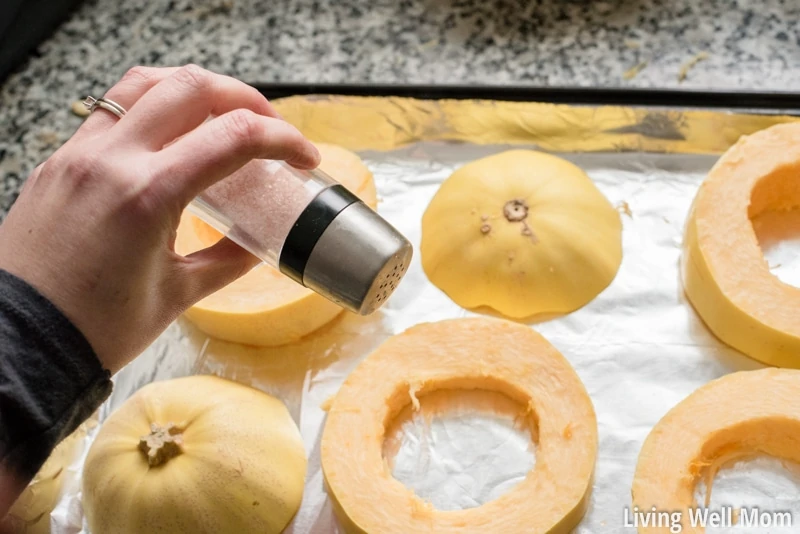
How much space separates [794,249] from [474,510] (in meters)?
0.79

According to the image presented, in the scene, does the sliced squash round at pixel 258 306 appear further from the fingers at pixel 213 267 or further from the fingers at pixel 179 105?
the fingers at pixel 179 105

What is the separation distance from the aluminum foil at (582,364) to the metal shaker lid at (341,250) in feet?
1.26

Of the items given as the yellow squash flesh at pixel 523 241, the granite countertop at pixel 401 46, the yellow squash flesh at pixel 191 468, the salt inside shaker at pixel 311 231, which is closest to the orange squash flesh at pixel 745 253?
the yellow squash flesh at pixel 523 241

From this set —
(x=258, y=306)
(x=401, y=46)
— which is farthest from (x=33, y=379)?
(x=401, y=46)

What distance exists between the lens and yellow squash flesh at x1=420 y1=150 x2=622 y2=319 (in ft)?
4.64

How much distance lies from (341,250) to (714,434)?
661 millimetres

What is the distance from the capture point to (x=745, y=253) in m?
1.31

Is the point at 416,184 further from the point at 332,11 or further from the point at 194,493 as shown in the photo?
the point at 194,493

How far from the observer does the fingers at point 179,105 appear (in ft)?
2.87

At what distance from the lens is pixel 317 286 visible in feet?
3.32

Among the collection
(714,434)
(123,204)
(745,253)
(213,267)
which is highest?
(123,204)

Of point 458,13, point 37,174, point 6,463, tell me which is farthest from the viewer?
point 458,13

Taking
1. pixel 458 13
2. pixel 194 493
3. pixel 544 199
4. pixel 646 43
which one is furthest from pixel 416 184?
pixel 194 493

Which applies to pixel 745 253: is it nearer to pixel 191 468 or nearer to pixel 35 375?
pixel 191 468
